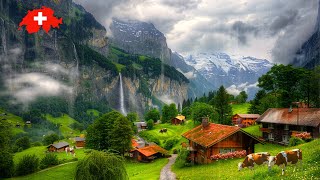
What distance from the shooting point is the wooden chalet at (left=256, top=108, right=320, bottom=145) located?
49.8 meters

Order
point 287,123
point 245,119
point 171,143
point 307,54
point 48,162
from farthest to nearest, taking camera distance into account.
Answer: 1. point 307,54
2. point 245,119
3. point 171,143
4. point 48,162
5. point 287,123

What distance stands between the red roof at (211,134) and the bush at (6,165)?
4142cm

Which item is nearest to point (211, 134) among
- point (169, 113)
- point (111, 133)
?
point (111, 133)

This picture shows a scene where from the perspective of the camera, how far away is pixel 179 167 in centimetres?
4869

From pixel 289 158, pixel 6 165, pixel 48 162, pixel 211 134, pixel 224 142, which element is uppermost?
pixel 211 134

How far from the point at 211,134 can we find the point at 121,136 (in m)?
A: 37.0

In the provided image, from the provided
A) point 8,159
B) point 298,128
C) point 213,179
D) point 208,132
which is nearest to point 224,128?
point 208,132

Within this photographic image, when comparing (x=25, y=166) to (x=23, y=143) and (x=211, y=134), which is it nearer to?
(x=211, y=134)

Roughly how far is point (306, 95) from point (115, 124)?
46919 millimetres

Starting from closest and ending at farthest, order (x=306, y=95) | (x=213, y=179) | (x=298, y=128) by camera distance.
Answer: (x=213, y=179) < (x=298, y=128) < (x=306, y=95)

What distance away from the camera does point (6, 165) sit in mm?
67375

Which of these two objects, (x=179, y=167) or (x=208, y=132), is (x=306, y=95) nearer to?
(x=208, y=132)

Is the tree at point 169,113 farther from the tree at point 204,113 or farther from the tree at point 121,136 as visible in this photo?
the tree at point 121,136

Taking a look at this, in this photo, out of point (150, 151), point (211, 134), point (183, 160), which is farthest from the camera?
point (150, 151)
